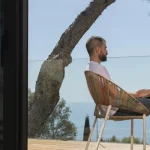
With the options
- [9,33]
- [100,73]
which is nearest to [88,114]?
[100,73]

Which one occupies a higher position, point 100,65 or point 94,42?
point 94,42

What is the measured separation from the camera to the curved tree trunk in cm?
217

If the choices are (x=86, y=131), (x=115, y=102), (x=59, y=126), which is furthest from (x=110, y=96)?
(x=59, y=126)

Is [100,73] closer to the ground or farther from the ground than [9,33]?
closer to the ground

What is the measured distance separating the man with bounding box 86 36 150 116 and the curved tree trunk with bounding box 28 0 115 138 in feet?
0.36

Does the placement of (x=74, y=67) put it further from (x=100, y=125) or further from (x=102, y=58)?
(x=100, y=125)

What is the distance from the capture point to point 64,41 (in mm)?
2236

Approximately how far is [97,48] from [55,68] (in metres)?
0.34

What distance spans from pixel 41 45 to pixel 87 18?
0.38m

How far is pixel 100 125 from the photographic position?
2.21 meters

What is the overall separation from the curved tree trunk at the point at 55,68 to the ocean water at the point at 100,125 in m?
0.17

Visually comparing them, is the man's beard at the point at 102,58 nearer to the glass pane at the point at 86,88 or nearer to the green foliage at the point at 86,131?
the glass pane at the point at 86,88

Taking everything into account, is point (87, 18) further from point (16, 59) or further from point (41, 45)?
point (16, 59)

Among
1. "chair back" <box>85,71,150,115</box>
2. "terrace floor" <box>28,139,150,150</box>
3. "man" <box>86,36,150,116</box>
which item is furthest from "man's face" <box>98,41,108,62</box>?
"terrace floor" <box>28,139,150,150</box>
